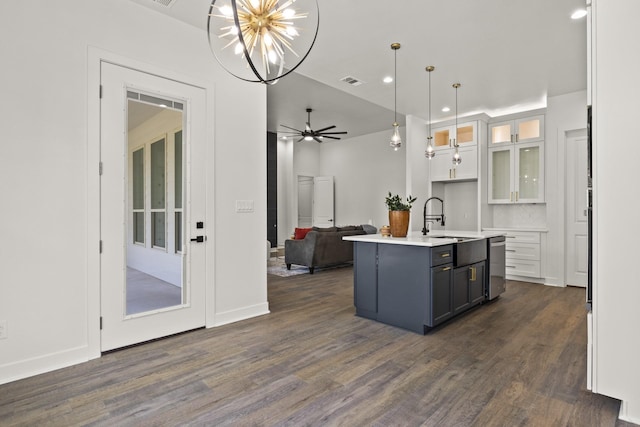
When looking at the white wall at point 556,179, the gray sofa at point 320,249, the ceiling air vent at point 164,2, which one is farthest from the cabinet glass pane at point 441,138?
the ceiling air vent at point 164,2

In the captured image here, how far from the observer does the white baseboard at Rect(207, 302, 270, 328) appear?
343 centimetres

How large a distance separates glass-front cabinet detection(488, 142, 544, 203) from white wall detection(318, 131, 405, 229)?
2.44 meters

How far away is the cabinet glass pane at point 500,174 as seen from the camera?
6033 millimetres

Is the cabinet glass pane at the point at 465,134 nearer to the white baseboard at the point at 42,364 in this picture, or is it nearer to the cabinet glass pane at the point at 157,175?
the cabinet glass pane at the point at 157,175

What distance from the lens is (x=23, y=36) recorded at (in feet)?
7.82

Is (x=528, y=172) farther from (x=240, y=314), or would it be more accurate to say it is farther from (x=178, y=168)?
(x=178, y=168)

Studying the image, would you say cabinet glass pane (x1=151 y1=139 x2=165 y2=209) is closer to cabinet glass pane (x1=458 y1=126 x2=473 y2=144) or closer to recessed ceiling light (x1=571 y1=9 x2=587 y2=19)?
recessed ceiling light (x1=571 y1=9 x2=587 y2=19)


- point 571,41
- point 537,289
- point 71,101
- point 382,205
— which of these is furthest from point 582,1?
point 382,205

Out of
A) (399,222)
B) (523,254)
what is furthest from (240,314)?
(523,254)

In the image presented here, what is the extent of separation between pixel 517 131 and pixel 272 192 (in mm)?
5492

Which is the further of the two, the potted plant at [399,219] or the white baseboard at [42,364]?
the potted plant at [399,219]

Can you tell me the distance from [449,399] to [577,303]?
3.24 meters

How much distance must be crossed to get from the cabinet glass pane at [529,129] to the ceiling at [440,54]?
296 mm

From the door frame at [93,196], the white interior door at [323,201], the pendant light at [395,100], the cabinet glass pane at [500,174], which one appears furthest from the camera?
the white interior door at [323,201]
